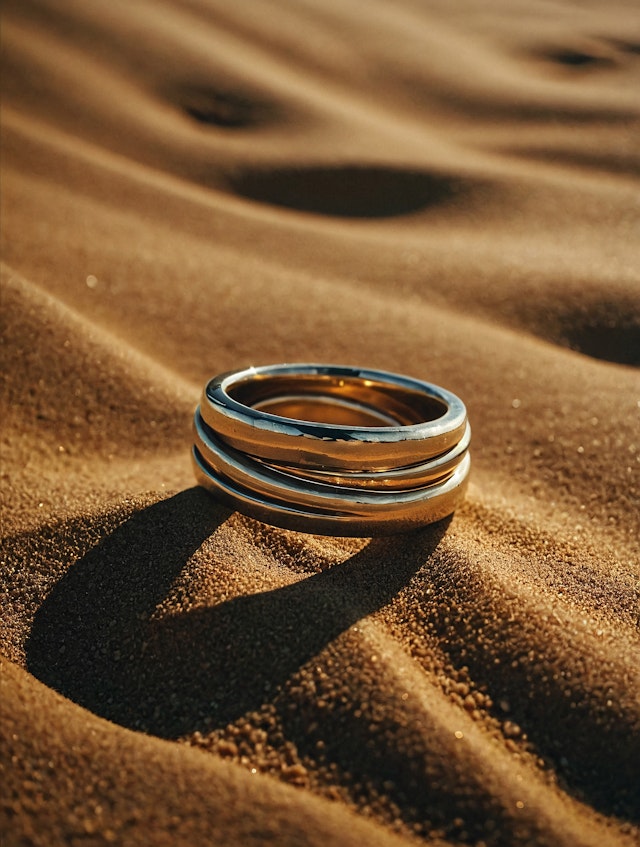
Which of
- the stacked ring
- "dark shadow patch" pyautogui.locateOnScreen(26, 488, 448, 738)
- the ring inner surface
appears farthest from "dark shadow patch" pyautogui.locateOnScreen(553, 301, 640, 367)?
"dark shadow patch" pyautogui.locateOnScreen(26, 488, 448, 738)

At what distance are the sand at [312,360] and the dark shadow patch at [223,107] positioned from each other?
0.01 m

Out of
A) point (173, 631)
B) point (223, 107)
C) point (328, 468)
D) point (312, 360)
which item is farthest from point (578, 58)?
point (173, 631)

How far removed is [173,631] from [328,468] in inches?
13.0

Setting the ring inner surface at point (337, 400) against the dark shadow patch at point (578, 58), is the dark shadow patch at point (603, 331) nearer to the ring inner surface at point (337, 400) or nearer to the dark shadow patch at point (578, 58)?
the ring inner surface at point (337, 400)

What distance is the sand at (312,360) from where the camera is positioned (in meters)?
0.80

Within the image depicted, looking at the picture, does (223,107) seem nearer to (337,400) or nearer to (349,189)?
(349,189)

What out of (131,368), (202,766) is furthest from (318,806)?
(131,368)

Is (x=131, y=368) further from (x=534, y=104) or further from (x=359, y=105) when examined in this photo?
(x=534, y=104)

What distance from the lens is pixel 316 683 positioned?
883 mm

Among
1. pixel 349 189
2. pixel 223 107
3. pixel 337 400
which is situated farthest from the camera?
pixel 223 107

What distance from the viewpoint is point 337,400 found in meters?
1.54

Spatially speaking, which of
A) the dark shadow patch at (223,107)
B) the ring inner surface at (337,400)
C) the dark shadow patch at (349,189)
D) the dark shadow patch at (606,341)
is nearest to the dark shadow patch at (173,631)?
the ring inner surface at (337,400)

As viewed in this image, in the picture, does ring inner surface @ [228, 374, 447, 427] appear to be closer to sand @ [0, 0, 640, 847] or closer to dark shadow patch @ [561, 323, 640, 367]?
sand @ [0, 0, 640, 847]

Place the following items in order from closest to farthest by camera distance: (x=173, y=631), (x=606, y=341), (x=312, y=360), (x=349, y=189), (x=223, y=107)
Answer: (x=173, y=631) → (x=312, y=360) → (x=606, y=341) → (x=349, y=189) → (x=223, y=107)
